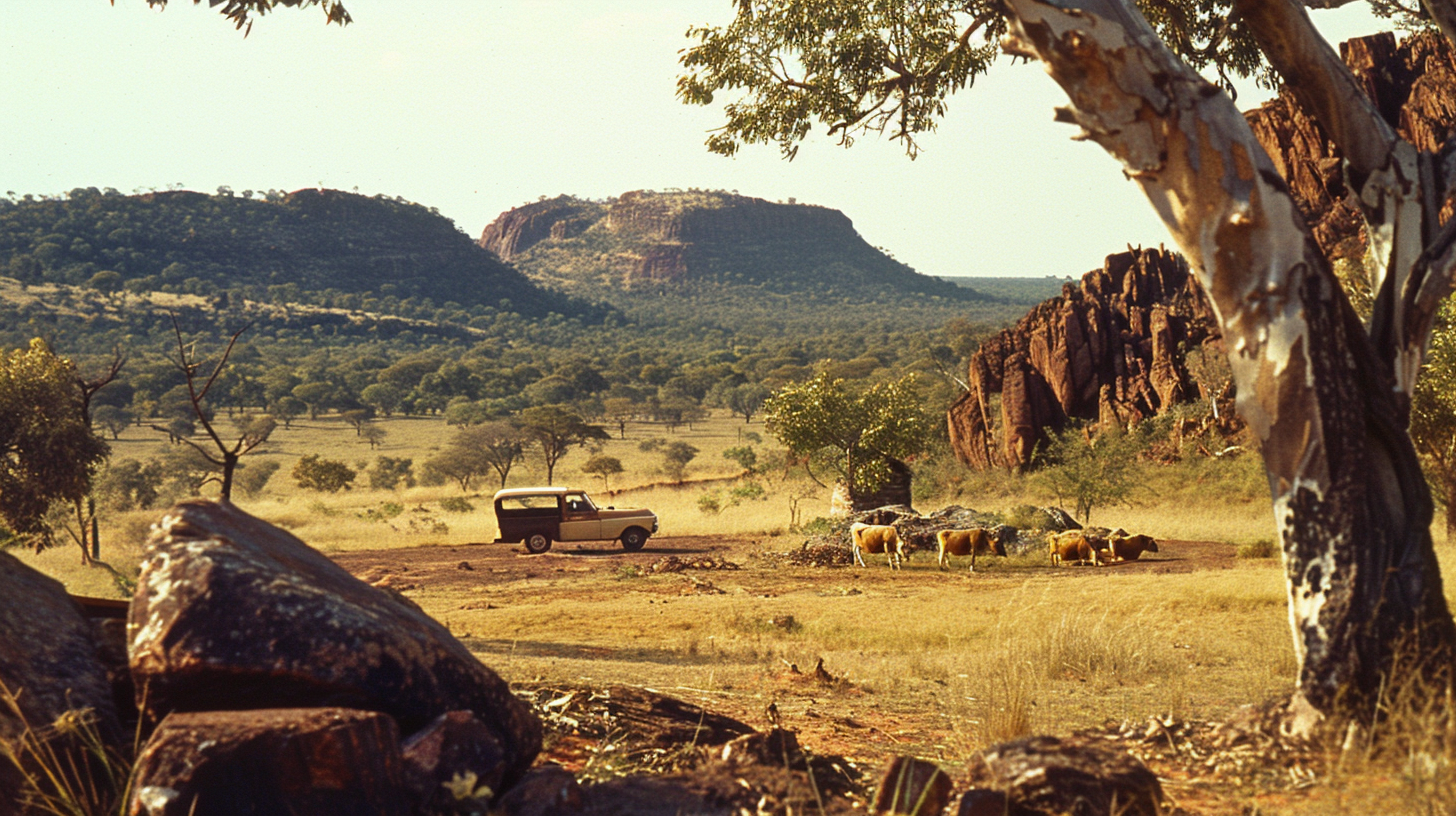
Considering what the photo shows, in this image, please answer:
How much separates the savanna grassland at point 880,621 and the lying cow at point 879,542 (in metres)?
0.43

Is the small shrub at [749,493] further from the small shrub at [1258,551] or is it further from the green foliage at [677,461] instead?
the small shrub at [1258,551]

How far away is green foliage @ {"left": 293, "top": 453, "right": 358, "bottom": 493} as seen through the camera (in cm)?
4688

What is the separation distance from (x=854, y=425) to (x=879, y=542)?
532 cm

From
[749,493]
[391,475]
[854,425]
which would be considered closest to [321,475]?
[391,475]

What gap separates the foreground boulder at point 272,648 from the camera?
3.86 m

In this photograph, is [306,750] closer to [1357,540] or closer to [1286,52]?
[1357,540]

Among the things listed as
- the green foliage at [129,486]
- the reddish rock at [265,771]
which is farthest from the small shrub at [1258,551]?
the green foliage at [129,486]

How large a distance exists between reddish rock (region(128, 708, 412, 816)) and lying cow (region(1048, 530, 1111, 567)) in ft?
64.4

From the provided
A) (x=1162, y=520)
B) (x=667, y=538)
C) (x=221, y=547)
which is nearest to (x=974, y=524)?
(x=1162, y=520)

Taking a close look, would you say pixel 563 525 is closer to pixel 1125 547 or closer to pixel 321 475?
pixel 1125 547

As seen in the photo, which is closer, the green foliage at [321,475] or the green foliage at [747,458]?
the green foliage at [321,475]

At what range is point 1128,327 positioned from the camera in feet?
153

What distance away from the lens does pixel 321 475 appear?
46.8m

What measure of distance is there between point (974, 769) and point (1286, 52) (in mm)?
4301
